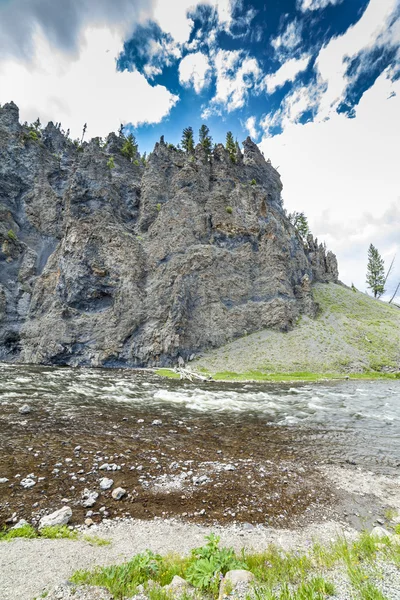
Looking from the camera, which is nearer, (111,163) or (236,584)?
(236,584)

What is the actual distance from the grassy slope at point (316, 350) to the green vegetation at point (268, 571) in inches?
1807

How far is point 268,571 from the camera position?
19.5ft

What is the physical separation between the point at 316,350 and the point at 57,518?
63449 mm

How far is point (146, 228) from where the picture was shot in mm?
89562

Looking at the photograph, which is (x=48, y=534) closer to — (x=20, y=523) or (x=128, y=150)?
(x=20, y=523)

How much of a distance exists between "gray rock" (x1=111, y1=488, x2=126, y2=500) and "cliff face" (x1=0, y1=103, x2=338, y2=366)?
2175 inches

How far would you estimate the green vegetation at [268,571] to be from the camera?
5059 mm

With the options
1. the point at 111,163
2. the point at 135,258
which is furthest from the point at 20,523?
the point at 111,163

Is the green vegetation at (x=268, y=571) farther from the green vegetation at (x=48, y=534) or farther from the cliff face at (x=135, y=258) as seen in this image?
the cliff face at (x=135, y=258)

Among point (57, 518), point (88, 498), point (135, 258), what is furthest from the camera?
point (135, 258)

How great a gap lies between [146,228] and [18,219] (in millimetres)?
46233

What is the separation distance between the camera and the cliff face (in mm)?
70500

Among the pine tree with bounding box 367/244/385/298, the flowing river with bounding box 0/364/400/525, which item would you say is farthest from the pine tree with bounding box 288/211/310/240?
the flowing river with bounding box 0/364/400/525

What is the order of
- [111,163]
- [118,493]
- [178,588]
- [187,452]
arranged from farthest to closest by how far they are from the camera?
[111,163], [187,452], [118,493], [178,588]
